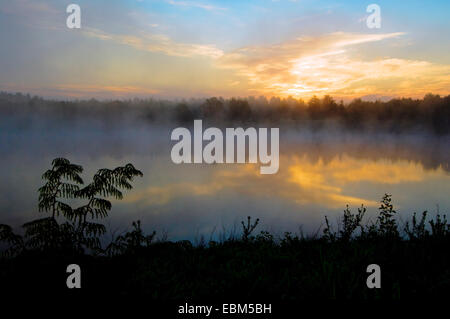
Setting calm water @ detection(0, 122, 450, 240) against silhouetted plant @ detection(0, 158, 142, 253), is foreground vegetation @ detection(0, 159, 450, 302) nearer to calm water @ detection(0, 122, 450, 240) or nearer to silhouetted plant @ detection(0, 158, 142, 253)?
silhouetted plant @ detection(0, 158, 142, 253)

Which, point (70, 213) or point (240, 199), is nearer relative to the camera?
point (70, 213)

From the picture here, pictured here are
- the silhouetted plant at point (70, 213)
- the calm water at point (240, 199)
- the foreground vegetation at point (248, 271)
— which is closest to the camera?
the foreground vegetation at point (248, 271)

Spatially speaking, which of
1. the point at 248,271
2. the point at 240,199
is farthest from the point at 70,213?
the point at 240,199

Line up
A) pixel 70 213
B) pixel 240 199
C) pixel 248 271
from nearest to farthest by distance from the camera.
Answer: pixel 248 271 < pixel 70 213 < pixel 240 199

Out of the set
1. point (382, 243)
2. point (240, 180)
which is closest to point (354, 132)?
point (240, 180)

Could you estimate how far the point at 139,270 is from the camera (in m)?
4.98

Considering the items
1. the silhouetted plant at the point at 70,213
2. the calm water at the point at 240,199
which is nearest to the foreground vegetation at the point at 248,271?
the silhouetted plant at the point at 70,213

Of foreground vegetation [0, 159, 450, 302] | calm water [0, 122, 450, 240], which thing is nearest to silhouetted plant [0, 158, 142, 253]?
foreground vegetation [0, 159, 450, 302]

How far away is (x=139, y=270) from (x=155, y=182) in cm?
3210

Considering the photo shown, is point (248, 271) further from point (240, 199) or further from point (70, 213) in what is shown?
point (240, 199)

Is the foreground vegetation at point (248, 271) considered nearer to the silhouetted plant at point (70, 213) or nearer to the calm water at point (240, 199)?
the silhouetted plant at point (70, 213)

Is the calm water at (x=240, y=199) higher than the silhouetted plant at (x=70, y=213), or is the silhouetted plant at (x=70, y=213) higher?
the silhouetted plant at (x=70, y=213)
